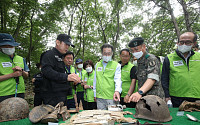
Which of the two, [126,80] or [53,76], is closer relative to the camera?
[53,76]

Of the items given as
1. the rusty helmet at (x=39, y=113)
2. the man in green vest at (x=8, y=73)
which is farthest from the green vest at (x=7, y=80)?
the rusty helmet at (x=39, y=113)

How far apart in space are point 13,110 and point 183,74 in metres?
3.38

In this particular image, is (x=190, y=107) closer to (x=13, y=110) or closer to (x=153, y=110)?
(x=153, y=110)

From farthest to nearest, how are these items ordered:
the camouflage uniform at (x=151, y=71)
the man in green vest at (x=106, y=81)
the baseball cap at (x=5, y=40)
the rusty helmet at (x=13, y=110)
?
1. the man in green vest at (x=106, y=81)
2. the baseball cap at (x=5, y=40)
3. the camouflage uniform at (x=151, y=71)
4. the rusty helmet at (x=13, y=110)

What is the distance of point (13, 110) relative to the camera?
1989 millimetres

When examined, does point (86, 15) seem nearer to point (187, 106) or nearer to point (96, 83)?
point (96, 83)

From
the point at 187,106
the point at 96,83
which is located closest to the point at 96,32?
the point at 96,83

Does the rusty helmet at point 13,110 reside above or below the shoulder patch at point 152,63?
below

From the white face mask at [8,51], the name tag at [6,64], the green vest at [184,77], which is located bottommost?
the green vest at [184,77]

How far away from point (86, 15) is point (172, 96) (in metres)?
13.4

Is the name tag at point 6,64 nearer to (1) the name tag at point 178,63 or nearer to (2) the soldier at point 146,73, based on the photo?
(2) the soldier at point 146,73

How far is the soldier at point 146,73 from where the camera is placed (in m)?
2.18

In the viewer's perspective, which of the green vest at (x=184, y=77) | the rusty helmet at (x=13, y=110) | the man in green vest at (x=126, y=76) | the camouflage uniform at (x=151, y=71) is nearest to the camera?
the rusty helmet at (x=13, y=110)

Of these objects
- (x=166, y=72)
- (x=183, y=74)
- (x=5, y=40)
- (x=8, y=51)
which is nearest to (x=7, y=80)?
(x=8, y=51)
